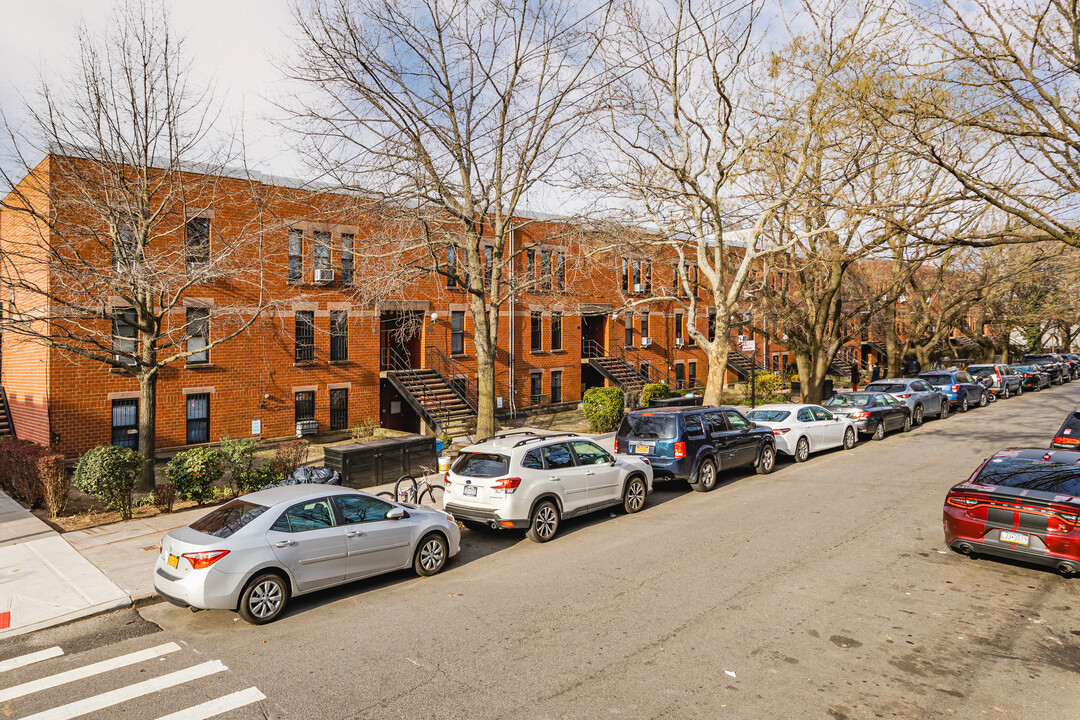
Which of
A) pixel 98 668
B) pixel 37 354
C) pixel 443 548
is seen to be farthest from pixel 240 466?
pixel 37 354

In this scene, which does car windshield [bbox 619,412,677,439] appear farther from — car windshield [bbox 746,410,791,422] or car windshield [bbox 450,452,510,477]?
car windshield [bbox 746,410,791,422]

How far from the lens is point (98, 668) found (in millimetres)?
6184

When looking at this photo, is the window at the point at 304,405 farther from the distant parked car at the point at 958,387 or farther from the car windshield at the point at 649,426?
the distant parked car at the point at 958,387

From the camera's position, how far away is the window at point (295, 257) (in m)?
21.3

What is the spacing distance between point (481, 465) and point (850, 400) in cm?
1522

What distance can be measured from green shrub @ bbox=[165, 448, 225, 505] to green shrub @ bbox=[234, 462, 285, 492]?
48 centimetres

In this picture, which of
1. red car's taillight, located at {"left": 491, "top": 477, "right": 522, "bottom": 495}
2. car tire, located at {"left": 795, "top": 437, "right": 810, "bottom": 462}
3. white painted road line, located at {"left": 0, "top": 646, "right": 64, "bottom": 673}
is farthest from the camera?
car tire, located at {"left": 795, "top": 437, "right": 810, "bottom": 462}

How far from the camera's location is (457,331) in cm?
2622

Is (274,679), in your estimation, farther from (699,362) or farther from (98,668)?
(699,362)

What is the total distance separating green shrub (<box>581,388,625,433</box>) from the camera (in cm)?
2202

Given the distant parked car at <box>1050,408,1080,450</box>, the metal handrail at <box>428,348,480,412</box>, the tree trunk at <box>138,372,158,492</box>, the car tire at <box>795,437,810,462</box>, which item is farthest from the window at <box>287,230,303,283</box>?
the distant parked car at <box>1050,408,1080,450</box>

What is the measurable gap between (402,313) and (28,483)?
1308 centimetres

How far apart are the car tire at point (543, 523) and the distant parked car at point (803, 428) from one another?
790 centimetres

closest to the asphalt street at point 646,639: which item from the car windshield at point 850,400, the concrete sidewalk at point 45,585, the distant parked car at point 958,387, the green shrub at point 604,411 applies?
the concrete sidewalk at point 45,585
